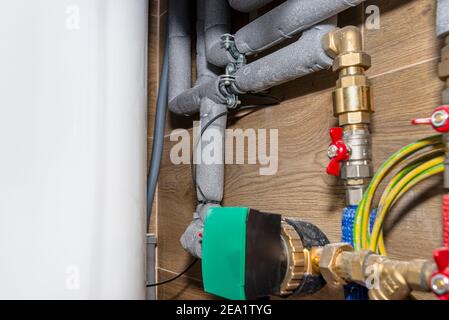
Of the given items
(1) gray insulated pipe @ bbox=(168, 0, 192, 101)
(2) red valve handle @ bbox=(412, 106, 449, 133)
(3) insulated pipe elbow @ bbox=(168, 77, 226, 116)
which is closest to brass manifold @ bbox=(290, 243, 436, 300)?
A: (2) red valve handle @ bbox=(412, 106, 449, 133)

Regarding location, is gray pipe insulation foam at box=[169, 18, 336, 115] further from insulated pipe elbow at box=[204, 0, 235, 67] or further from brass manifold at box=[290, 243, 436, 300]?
brass manifold at box=[290, 243, 436, 300]

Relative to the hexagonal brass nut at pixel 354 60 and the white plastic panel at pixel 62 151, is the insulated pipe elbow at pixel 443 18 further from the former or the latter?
the white plastic panel at pixel 62 151

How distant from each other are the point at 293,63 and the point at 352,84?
0.10 m

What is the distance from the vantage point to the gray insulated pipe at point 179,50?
2.66 ft

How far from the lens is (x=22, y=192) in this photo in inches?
14.6

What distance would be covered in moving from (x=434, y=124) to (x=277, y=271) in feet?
0.60

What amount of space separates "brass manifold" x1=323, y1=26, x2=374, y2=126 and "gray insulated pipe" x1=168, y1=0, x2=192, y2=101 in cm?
38

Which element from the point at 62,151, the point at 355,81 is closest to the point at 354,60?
the point at 355,81

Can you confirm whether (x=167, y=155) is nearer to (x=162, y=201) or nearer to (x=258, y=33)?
(x=162, y=201)

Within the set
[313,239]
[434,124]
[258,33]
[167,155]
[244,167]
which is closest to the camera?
[434,124]

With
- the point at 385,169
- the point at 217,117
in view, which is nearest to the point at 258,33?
the point at 217,117

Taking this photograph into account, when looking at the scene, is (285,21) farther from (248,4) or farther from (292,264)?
(292,264)

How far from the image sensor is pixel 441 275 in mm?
323
